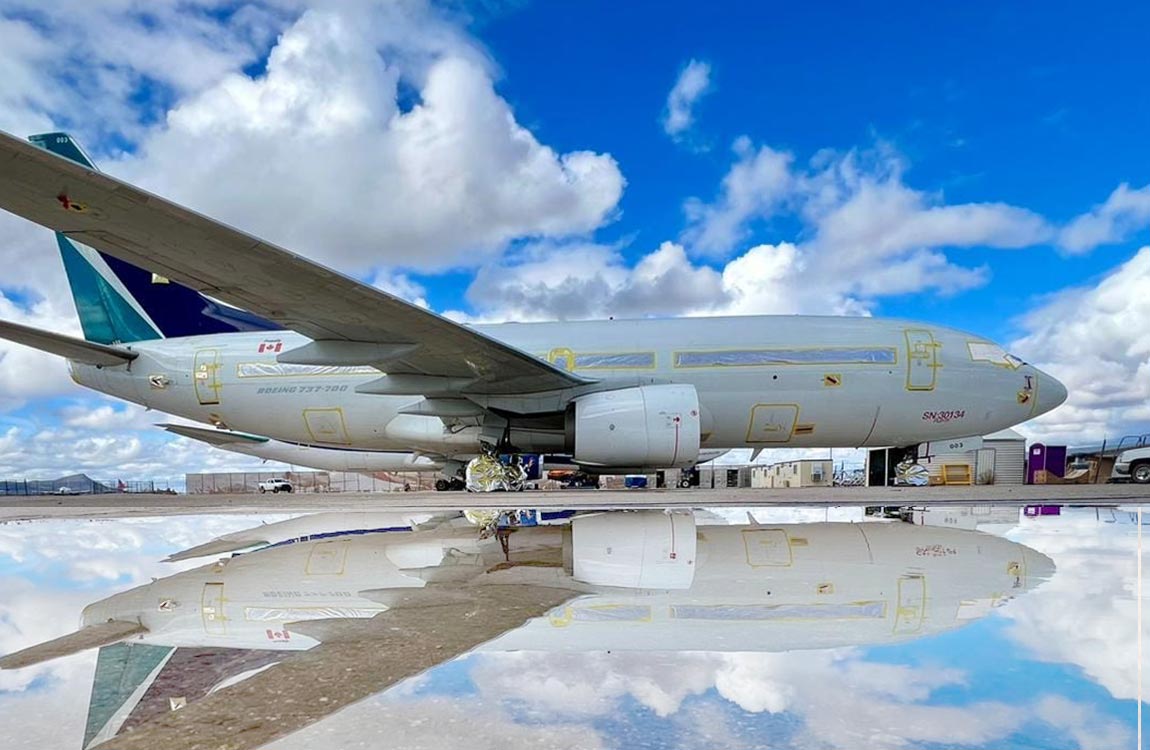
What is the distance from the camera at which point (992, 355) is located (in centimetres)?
1041

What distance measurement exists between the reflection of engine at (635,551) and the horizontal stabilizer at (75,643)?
1.47 meters

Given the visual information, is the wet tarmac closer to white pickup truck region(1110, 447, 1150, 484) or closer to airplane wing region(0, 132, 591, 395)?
airplane wing region(0, 132, 591, 395)

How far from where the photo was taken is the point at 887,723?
1.15 m

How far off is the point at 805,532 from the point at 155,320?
13208 millimetres

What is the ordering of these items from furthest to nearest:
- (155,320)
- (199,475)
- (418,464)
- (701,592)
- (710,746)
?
1. (199,475)
2. (418,464)
3. (155,320)
4. (701,592)
5. (710,746)

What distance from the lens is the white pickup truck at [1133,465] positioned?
17.7 metres

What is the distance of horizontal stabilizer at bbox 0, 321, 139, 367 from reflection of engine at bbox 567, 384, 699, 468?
870 cm

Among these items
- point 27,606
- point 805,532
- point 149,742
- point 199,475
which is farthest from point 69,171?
point 199,475

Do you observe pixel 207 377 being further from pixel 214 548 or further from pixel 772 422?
pixel 772 422

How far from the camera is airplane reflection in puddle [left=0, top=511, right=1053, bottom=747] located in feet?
4.90

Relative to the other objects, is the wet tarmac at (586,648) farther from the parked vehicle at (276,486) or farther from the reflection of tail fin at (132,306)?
the parked vehicle at (276,486)

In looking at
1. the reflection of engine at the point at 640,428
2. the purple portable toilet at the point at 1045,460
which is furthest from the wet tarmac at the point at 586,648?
the purple portable toilet at the point at 1045,460

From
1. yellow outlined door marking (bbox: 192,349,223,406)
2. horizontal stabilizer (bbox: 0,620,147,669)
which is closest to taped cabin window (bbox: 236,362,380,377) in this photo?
yellow outlined door marking (bbox: 192,349,223,406)

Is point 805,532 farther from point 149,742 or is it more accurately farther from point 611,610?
point 149,742
